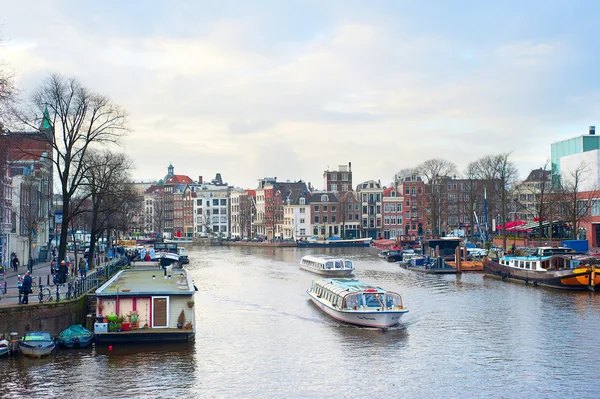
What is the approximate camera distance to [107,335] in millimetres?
39688

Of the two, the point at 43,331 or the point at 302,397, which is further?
the point at 43,331

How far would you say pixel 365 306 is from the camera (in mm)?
47562

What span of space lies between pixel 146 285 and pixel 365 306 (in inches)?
547

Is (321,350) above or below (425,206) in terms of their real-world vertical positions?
below

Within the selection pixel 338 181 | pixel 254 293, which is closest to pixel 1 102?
pixel 254 293

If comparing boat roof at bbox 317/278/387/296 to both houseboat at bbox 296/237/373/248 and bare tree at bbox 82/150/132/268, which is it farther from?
houseboat at bbox 296/237/373/248

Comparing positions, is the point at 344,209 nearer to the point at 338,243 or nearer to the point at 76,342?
the point at 338,243

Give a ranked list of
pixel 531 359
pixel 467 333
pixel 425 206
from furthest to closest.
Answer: pixel 425 206
pixel 467 333
pixel 531 359

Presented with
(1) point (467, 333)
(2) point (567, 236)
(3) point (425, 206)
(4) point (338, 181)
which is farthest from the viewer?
(4) point (338, 181)

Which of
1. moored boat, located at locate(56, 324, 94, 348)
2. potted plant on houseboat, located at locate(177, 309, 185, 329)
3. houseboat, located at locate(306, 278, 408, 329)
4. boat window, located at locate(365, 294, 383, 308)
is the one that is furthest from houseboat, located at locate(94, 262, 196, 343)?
boat window, located at locate(365, 294, 383, 308)

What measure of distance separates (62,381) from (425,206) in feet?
423

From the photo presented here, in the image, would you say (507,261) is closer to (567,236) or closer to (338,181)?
(567,236)

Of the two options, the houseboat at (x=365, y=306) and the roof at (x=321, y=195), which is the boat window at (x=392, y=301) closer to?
the houseboat at (x=365, y=306)

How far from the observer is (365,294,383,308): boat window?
156 feet
